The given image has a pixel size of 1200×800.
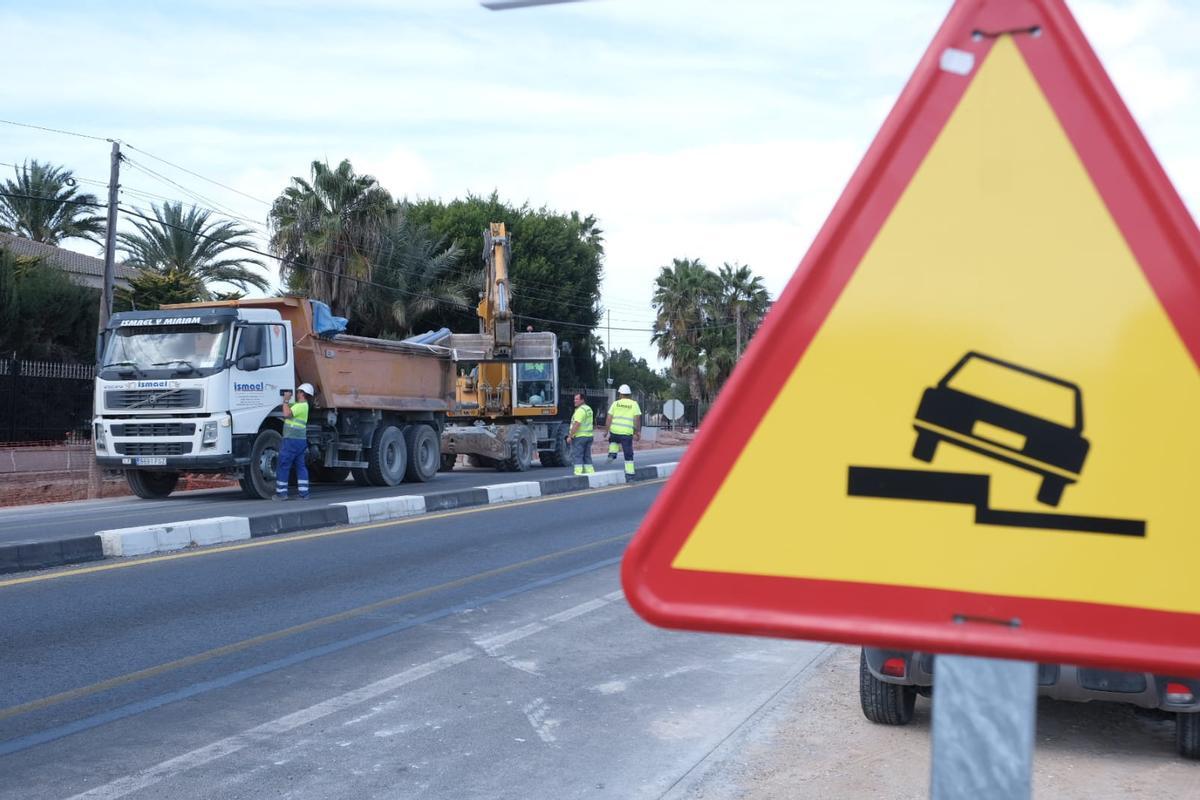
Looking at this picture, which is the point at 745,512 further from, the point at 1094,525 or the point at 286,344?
the point at 286,344

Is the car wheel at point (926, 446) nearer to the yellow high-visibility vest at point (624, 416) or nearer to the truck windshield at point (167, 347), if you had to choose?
the truck windshield at point (167, 347)

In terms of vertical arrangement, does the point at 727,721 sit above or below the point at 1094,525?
below

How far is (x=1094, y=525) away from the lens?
1.51m

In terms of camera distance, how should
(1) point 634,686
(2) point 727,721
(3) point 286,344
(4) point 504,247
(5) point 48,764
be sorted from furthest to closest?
(4) point 504,247
(3) point 286,344
(1) point 634,686
(2) point 727,721
(5) point 48,764

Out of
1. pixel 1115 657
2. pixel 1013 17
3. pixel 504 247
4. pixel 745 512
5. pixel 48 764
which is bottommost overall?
pixel 48 764

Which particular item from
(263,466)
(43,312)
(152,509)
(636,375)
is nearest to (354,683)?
(152,509)

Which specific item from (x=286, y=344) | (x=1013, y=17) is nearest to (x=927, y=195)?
(x=1013, y=17)

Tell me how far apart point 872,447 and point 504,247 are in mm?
27229

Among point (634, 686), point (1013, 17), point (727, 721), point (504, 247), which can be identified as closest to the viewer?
point (1013, 17)

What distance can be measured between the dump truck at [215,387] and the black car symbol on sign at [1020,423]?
17.7 meters

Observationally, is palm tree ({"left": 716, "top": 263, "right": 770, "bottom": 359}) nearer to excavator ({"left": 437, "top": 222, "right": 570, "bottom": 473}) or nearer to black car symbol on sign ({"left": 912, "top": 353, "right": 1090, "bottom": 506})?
excavator ({"left": 437, "top": 222, "right": 570, "bottom": 473})

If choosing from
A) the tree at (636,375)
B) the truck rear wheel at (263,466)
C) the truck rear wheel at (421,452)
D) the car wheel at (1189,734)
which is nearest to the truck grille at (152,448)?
the truck rear wheel at (263,466)

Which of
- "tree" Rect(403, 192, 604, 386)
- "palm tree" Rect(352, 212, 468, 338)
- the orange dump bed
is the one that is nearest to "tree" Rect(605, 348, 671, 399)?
"tree" Rect(403, 192, 604, 386)

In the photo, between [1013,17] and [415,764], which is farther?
[415,764]
